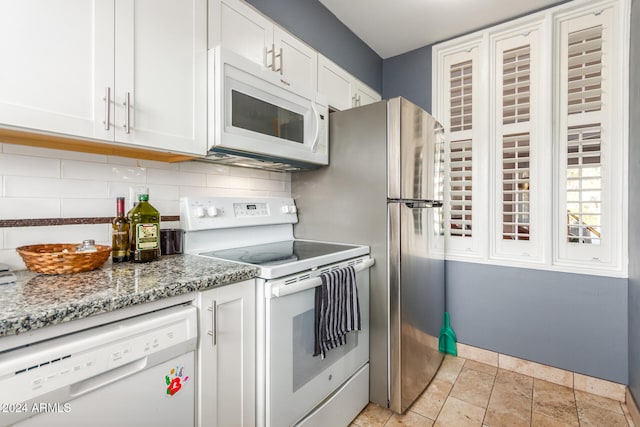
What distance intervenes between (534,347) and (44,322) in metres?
2.69

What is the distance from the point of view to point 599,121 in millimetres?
2018

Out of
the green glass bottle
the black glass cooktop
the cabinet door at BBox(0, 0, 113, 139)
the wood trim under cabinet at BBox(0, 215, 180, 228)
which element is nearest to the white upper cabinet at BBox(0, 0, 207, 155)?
the cabinet door at BBox(0, 0, 113, 139)

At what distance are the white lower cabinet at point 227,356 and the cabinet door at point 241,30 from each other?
1104mm

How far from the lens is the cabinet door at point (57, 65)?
2.97 ft

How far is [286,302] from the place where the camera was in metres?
1.28

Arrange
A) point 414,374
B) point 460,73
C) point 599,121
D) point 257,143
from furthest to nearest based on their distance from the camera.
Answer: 1. point 460,73
2. point 599,121
3. point 414,374
4. point 257,143

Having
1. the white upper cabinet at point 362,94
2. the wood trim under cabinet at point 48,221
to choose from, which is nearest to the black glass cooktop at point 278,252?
the wood trim under cabinet at point 48,221

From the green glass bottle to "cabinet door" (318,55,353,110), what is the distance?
124 centimetres

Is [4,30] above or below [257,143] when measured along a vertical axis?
above

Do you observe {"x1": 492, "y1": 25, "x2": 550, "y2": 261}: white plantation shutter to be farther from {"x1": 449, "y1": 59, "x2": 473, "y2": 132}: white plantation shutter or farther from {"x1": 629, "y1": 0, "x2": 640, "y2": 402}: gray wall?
{"x1": 629, "y1": 0, "x2": 640, "y2": 402}: gray wall

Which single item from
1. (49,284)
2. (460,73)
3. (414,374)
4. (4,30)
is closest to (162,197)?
(49,284)

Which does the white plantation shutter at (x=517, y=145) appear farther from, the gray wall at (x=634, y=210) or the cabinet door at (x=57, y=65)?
the cabinet door at (x=57, y=65)

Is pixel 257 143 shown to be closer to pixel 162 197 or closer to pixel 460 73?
pixel 162 197

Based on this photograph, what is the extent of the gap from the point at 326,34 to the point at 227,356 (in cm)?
216
